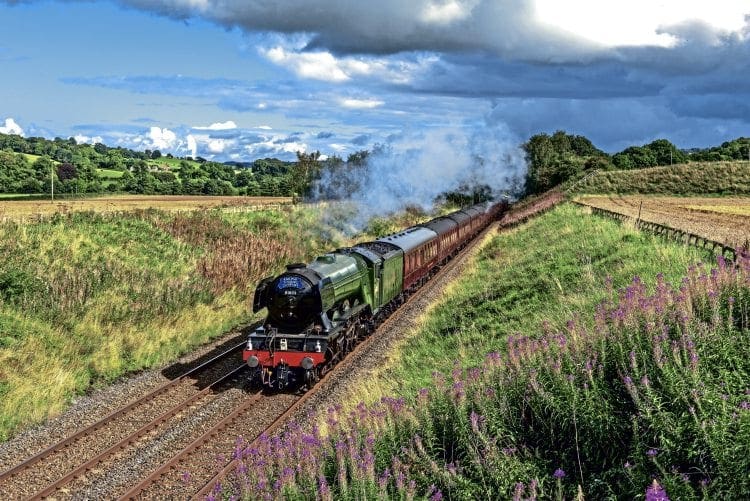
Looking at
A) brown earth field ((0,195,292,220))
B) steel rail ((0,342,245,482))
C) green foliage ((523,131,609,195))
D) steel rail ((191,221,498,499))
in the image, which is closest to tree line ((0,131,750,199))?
green foliage ((523,131,609,195))

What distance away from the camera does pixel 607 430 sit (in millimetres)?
7160

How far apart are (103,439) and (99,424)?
71cm

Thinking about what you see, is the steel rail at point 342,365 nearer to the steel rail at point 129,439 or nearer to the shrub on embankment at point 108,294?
the steel rail at point 129,439

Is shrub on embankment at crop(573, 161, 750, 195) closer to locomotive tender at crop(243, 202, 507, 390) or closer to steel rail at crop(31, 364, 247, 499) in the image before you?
locomotive tender at crop(243, 202, 507, 390)

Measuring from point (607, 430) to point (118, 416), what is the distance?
11.7 metres

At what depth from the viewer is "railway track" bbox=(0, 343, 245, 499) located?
11.7m

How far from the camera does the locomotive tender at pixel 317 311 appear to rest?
16.7m

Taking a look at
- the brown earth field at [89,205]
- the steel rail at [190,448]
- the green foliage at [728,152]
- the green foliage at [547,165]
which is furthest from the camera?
the green foliage at [728,152]

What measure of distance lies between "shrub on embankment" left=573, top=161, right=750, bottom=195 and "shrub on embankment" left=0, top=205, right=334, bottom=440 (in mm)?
44291

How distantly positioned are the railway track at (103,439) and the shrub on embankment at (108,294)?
151cm

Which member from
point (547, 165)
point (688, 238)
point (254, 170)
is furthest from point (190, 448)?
point (254, 170)

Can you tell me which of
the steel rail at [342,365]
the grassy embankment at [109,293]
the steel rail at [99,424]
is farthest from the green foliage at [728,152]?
the steel rail at [99,424]

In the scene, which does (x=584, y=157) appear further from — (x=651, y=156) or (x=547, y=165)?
(x=651, y=156)

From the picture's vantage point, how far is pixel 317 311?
1714cm
